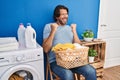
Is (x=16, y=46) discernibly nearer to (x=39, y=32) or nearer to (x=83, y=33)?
(x=39, y=32)

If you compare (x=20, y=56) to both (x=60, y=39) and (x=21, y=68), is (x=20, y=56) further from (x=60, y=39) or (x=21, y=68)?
(x=60, y=39)

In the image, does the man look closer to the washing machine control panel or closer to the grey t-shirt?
the grey t-shirt

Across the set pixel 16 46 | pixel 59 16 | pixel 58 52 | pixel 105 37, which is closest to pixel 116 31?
pixel 105 37

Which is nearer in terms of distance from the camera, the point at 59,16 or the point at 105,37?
the point at 59,16

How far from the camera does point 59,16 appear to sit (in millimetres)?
2057

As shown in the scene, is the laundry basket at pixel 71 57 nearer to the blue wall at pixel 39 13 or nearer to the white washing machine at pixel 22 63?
the white washing machine at pixel 22 63

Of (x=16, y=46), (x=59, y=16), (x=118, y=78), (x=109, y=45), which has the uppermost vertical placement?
(x=59, y=16)

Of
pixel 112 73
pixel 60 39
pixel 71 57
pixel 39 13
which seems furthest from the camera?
pixel 112 73

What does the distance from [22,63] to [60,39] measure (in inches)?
24.9

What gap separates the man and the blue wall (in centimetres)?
20

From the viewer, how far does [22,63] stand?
1.64m

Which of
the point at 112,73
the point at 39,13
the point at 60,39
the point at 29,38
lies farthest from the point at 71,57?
the point at 112,73

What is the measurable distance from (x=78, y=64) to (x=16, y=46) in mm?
734

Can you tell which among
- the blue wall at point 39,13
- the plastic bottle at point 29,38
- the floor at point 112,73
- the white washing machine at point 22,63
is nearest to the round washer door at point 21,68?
the white washing machine at point 22,63
